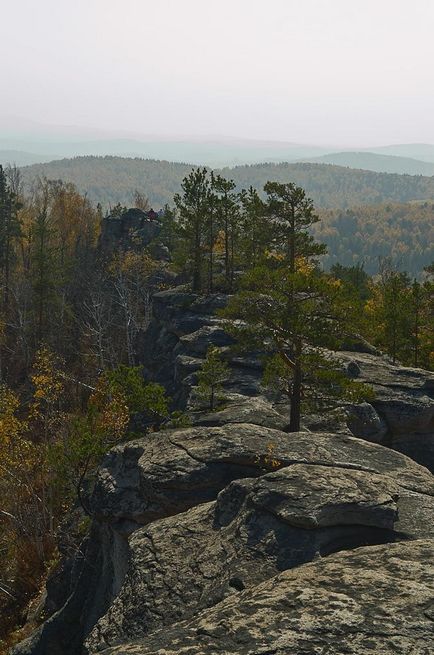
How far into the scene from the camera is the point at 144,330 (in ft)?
165

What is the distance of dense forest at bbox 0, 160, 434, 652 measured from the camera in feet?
72.7

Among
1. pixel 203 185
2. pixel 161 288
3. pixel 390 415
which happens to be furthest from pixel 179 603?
pixel 161 288

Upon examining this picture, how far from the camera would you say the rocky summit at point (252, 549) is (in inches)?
309

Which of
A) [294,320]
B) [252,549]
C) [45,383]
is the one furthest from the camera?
[45,383]

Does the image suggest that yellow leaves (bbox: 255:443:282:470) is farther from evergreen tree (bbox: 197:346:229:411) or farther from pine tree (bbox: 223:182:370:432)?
evergreen tree (bbox: 197:346:229:411)

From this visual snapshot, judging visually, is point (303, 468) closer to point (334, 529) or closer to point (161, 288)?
point (334, 529)

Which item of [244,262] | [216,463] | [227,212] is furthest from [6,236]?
[216,463]

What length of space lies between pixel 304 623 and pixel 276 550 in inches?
143

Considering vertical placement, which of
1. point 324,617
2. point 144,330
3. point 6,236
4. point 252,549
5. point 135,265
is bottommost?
point 144,330

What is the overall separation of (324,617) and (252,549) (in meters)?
3.87

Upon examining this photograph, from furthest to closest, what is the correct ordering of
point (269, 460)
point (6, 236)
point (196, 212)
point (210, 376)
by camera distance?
point (6, 236) < point (196, 212) < point (210, 376) < point (269, 460)

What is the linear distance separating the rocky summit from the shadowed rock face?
24 mm

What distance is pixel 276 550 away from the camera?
11.3m

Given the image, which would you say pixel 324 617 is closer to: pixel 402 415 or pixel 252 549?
pixel 252 549
